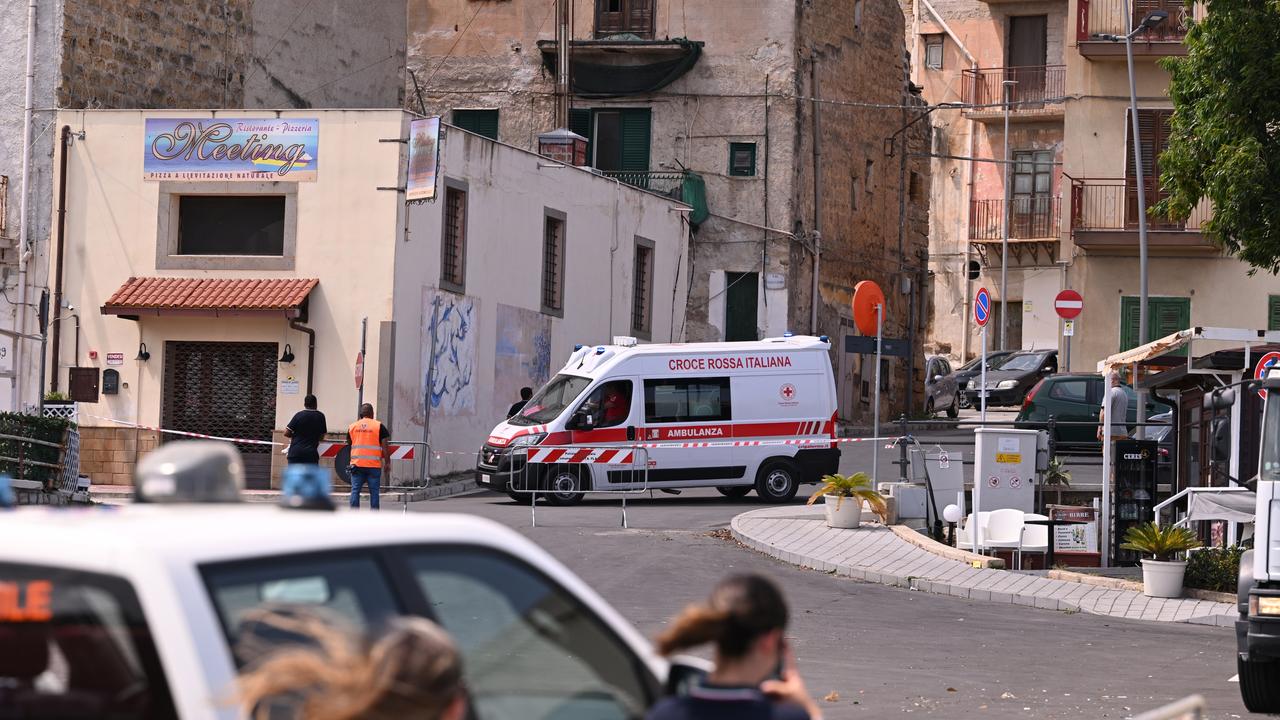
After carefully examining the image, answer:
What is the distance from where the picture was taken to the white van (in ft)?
88.3

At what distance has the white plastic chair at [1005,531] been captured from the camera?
20.4m

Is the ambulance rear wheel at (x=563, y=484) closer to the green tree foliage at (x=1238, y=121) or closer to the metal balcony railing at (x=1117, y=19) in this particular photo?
the green tree foliage at (x=1238, y=121)

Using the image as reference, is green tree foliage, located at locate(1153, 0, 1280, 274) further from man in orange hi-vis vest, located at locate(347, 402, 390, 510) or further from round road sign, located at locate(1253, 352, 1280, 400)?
man in orange hi-vis vest, located at locate(347, 402, 390, 510)

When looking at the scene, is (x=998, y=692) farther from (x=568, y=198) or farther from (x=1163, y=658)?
(x=568, y=198)

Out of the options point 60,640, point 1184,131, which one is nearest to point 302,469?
point 60,640

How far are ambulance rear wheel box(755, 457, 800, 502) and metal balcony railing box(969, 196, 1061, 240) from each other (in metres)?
23.0

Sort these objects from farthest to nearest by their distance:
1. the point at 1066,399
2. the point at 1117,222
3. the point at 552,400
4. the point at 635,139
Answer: the point at 1117,222, the point at 635,139, the point at 1066,399, the point at 552,400

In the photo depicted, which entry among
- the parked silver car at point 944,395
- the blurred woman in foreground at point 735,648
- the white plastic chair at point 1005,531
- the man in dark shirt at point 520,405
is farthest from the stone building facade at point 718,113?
the blurred woman in foreground at point 735,648

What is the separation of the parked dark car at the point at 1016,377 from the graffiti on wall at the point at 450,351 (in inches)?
604

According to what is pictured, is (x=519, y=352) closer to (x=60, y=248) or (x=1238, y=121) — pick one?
(x=60, y=248)

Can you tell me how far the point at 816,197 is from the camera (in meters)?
43.0

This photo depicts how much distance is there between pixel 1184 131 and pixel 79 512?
21173 millimetres

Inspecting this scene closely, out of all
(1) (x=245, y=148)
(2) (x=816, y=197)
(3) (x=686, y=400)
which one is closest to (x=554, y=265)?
(1) (x=245, y=148)

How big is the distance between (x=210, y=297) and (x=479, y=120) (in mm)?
15960
